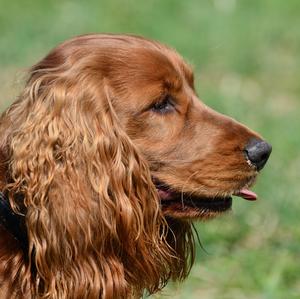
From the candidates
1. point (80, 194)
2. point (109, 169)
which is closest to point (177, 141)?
point (109, 169)

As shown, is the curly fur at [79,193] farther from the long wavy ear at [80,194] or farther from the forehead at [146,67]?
the forehead at [146,67]

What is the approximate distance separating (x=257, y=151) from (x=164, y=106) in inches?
18.1

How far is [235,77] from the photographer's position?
9734mm

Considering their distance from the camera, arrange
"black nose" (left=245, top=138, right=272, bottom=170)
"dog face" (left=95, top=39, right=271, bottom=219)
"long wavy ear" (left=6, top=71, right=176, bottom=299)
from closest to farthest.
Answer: "long wavy ear" (left=6, top=71, right=176, bottom=299)
"dog face" (left=95, top=39, right=271, bottom=219)
"black nose" (left=245, top=138, right=272, bottom=170)

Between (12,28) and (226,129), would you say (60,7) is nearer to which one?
(12,28)

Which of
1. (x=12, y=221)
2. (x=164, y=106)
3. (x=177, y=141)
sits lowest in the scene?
(x=12, y=221)

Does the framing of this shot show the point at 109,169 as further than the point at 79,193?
Yes

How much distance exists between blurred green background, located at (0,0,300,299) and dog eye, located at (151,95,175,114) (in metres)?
0.65

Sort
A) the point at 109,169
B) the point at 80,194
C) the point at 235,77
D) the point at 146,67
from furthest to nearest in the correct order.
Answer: the point at 235,77 → the point at 146,67 → the point at 109,169 → the point at 80,194

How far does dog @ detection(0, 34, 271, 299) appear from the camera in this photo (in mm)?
3861

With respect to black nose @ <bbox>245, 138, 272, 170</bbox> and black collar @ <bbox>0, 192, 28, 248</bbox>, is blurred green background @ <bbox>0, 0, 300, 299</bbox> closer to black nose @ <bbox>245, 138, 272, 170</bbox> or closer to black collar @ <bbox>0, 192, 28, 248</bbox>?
black collar @ <bbox>0, 192, 28, 248</bbox>

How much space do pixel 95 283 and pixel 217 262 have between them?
5.97 feet

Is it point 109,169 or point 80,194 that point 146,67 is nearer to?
point 109,169

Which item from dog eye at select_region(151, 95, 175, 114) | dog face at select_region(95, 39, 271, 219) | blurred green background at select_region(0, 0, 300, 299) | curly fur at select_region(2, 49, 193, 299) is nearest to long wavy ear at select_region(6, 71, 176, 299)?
curly fur at select_region(2, 49, 193, 299)
